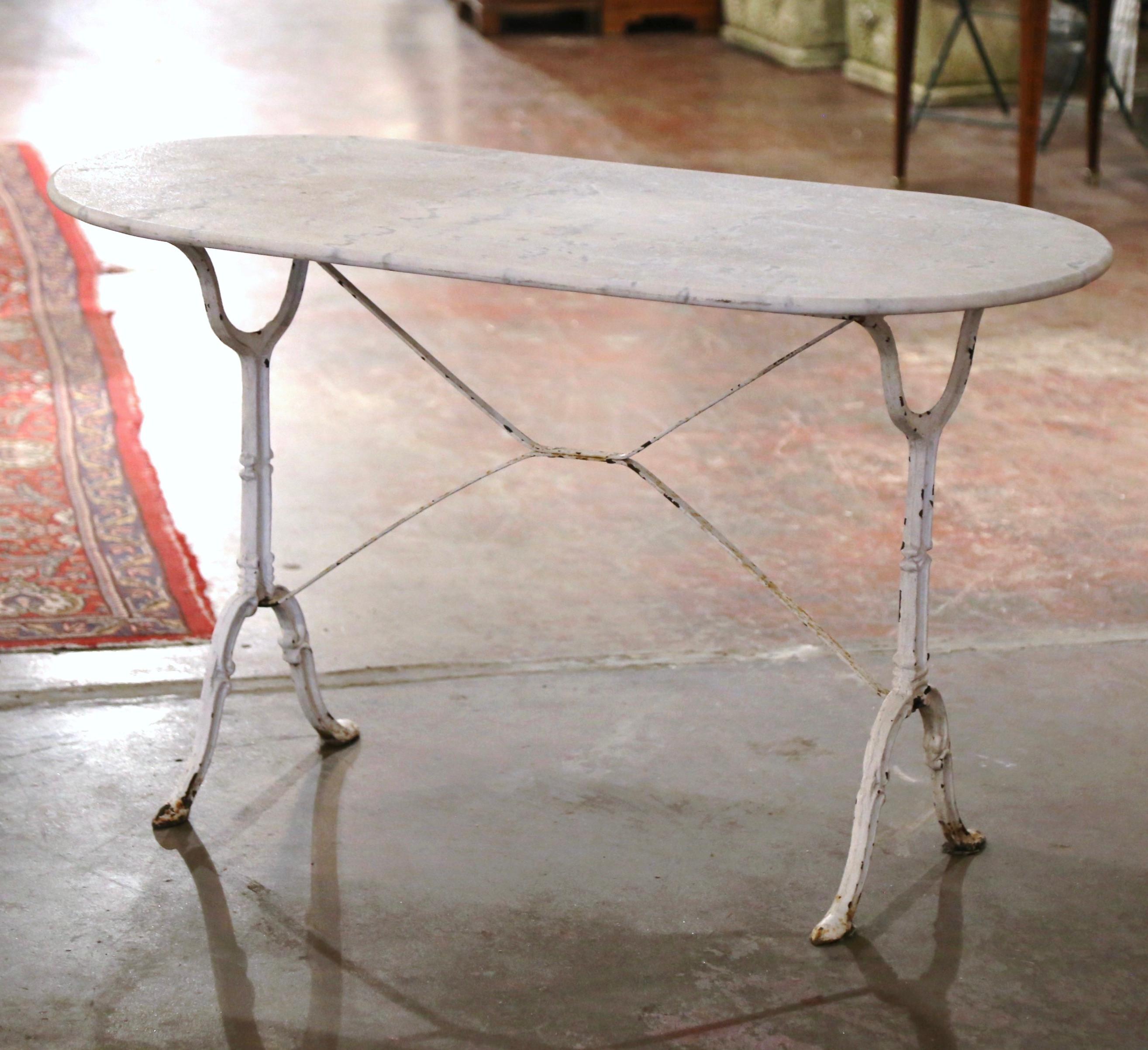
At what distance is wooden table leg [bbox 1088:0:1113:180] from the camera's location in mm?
4938

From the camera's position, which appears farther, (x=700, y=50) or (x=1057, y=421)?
(x=700, y=50)

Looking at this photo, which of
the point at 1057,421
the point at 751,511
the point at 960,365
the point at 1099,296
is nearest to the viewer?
the point at 960,365

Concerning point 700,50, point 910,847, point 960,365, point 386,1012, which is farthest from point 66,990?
point 700,50

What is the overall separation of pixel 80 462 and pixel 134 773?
113cm

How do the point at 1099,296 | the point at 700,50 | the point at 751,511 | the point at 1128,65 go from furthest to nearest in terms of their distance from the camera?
the point at 700,50
the point at 1128,65
the point at 1099,296
the point at 751,511

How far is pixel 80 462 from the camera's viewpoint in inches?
121

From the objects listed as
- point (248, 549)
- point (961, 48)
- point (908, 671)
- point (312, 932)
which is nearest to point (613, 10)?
point (961, 48)

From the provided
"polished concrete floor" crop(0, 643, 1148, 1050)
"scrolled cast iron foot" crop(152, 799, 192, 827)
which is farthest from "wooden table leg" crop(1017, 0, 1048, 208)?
"scrolled cast iron foot" crop(152, 799, 192, 827)

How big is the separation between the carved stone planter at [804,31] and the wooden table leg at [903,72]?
203 cm

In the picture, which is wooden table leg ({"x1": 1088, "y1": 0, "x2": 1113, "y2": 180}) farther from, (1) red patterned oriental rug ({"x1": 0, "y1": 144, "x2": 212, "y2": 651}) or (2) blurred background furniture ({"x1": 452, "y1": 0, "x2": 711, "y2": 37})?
(1) red patterned oriental rug ({"x1": 0, "y1": 144, "x2": 212, "y2": 651})

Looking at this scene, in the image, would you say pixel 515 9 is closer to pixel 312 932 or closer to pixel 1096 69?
pixel 1096 69

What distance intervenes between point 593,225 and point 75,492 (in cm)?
158

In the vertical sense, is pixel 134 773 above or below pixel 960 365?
below

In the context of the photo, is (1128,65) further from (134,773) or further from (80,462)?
(134,773)
